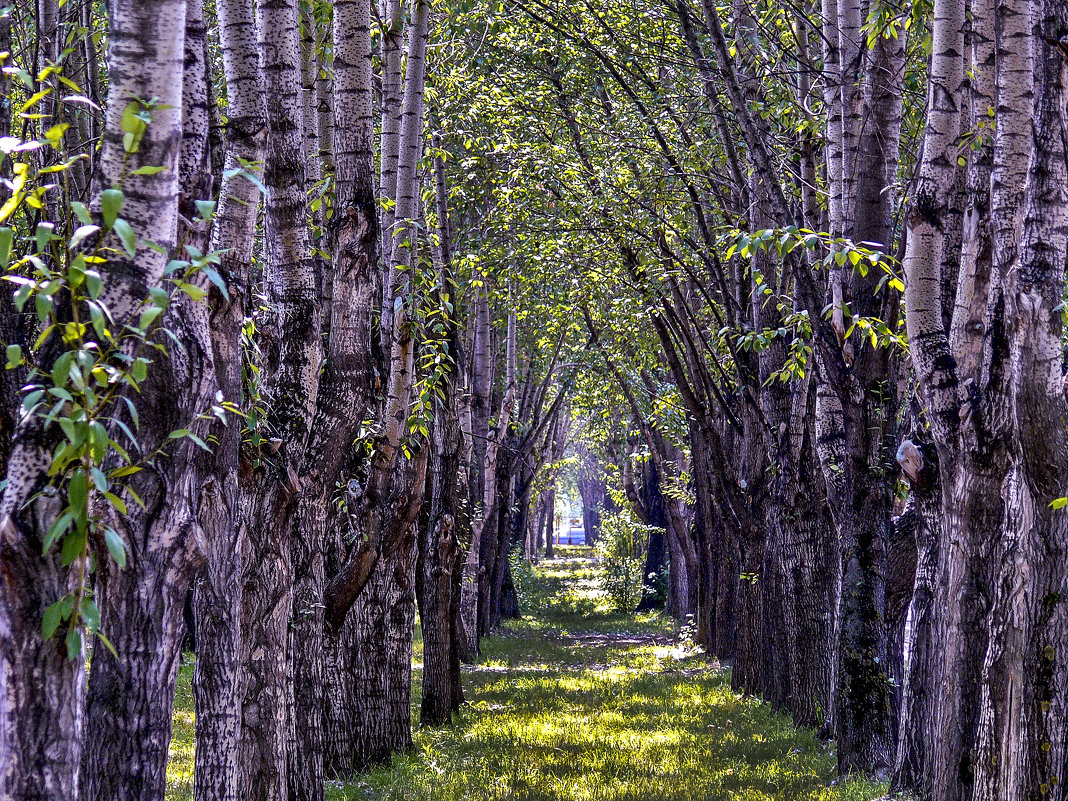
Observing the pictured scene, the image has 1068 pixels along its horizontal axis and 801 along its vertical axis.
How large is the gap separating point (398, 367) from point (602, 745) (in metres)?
5.46

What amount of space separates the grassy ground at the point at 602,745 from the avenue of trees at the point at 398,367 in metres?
0.62

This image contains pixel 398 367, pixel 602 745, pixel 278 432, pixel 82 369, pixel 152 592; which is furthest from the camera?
pixel 602 745

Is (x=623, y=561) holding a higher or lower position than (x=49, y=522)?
lower

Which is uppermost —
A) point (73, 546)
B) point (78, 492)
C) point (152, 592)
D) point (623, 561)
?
point (78, 492)

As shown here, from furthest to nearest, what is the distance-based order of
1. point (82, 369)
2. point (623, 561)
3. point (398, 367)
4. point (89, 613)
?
point (623, 561) < point (398, 367) < point (82, 369) < point (89, 613)

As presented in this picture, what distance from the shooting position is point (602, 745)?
11.1 meters

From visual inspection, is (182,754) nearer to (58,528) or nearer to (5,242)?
(58,528)

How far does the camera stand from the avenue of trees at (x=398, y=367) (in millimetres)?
2771

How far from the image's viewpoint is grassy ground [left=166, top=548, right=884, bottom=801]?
8.84 m

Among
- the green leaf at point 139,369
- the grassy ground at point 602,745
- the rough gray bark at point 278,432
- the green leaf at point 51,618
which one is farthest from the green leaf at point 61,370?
the grassy ground at point 602,745

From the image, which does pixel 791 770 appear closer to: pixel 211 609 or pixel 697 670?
pixel 211 609

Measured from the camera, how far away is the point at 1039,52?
4.70 m

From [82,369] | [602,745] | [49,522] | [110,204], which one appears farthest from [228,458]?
[602,745]

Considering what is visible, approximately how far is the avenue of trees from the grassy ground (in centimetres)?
62
